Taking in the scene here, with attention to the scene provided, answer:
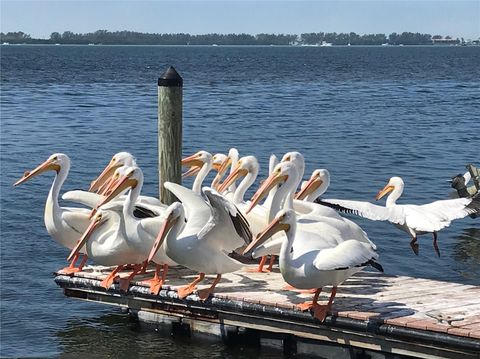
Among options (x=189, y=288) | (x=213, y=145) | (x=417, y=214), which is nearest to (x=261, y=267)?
(x=189, y=288)

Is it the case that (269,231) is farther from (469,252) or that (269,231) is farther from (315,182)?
(469,252)

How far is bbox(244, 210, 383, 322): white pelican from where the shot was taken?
23.2 ft

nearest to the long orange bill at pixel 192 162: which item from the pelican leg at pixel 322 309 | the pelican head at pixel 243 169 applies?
the pelican head at pixel 243 169

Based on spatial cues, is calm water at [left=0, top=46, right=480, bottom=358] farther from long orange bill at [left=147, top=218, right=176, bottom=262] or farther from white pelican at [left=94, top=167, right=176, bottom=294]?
long orange bill at [left=147, top=218, right=176, bottom=262]

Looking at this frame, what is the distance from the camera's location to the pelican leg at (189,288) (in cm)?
803

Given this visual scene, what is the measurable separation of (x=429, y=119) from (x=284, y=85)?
54.1 ft

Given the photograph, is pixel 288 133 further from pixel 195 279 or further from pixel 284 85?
pixel 284 85

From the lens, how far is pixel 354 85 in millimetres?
45250

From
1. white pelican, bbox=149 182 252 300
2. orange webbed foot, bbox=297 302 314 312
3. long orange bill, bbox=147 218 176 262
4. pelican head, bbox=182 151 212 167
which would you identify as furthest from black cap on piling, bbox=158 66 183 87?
orange webbed foot, bbox=297 302 314 312

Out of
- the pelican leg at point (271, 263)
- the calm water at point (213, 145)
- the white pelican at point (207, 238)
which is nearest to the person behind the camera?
the white pelican at point (207, 238)

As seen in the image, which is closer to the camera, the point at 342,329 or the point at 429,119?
the point at 342,329

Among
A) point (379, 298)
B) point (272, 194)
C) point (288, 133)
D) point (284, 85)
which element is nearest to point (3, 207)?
point (272, 194)

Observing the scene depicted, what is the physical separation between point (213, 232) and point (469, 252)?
511 centimetres

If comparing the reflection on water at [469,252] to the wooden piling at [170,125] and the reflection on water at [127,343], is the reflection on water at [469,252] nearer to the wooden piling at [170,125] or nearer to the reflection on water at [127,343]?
the wooden piling at [170,125]
